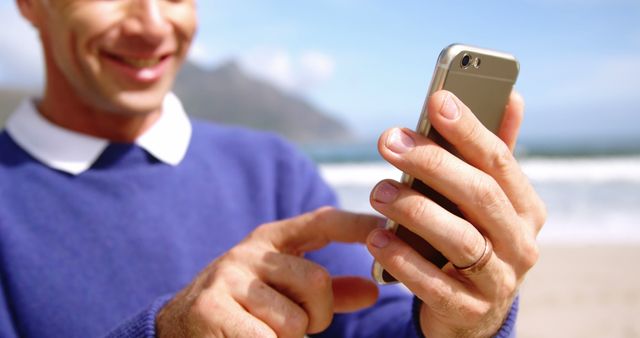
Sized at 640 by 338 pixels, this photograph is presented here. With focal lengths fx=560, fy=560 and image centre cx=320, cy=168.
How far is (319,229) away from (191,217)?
0.52 meters

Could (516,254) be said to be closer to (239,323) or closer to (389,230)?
(389,230)

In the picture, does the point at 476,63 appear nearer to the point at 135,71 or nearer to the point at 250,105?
the point at 135,71

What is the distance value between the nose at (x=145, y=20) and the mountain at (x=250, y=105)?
56123 millimetres

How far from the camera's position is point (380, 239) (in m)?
0.77

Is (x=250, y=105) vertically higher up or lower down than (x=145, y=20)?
lower down

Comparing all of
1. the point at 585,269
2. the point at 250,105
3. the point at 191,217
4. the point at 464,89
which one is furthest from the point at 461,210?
the point at 250,105

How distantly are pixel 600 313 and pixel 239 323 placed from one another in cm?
343

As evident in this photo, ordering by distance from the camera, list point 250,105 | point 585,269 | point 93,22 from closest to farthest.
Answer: point 93,22 < point 585,269 < point 250,105

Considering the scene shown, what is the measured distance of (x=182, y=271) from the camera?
50.4 inches

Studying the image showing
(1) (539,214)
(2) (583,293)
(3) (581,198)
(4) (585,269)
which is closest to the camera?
(1) (539,214)

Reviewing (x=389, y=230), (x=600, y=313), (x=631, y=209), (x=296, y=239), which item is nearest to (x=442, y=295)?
(x=389, y=230)

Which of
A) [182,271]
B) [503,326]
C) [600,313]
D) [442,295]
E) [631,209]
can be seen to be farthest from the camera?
[631,209]

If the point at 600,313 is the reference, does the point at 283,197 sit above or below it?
above

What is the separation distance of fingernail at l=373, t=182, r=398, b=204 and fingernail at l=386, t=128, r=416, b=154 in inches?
2.3
